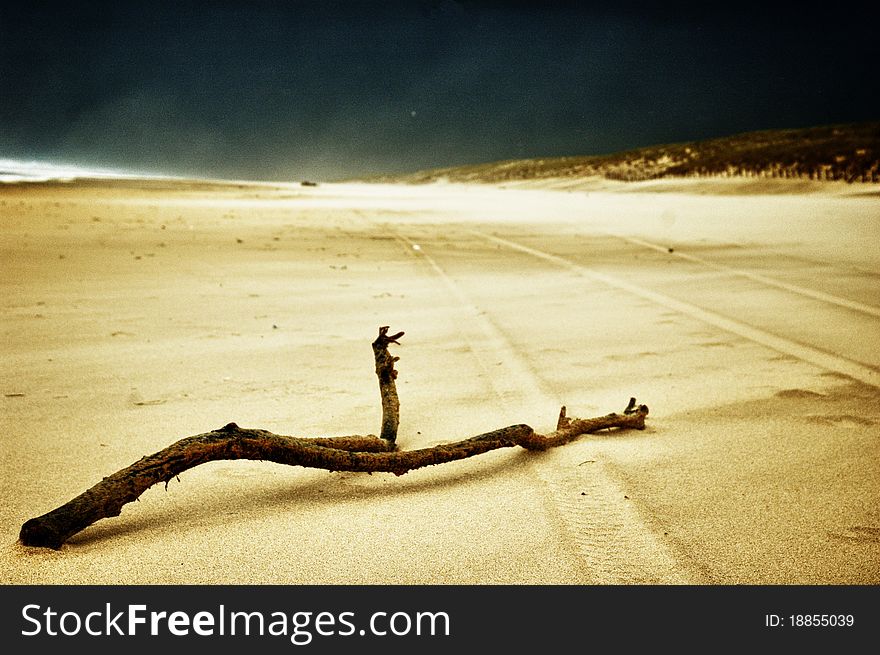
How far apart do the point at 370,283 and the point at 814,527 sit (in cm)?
553

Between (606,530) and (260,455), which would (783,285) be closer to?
(606,530)

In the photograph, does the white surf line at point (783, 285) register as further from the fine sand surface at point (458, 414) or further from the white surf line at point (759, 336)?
the white surf line at point (759, 336)

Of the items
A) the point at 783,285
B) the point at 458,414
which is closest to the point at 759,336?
the point at 783,285

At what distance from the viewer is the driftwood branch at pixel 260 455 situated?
1737 millimetres

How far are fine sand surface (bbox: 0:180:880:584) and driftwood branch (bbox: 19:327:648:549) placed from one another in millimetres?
91

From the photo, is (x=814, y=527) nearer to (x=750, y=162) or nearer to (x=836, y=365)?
(x=836, y=365)

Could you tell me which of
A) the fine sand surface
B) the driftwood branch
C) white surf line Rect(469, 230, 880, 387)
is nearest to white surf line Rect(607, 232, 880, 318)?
the fine sand surface

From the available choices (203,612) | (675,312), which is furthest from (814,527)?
(675,312)

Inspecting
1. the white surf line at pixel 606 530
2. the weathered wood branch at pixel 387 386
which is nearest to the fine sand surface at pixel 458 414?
the white surf line at pixel 606 530

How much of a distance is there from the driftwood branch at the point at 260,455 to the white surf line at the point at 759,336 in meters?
2.29

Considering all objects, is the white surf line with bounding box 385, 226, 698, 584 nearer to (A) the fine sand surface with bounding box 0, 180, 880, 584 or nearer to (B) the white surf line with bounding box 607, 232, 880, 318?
(A) the fine sand surface with bounding box 0, 180, 880, 584

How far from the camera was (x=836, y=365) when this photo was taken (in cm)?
392

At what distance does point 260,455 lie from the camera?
1894 millimetres

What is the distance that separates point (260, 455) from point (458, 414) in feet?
4.41
